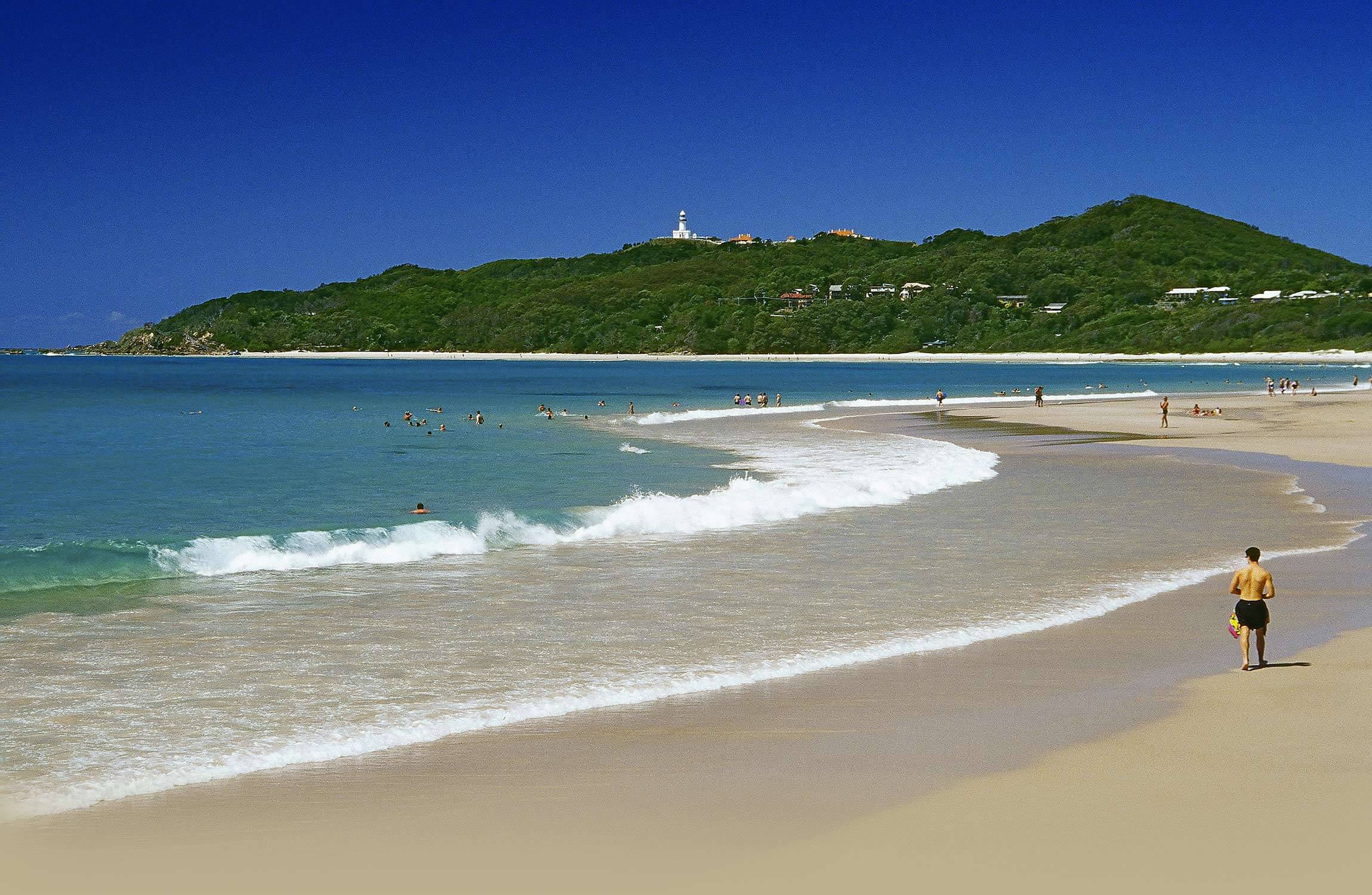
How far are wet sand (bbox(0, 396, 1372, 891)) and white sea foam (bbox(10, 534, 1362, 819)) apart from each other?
200 millimetres

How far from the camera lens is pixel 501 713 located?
992 cm

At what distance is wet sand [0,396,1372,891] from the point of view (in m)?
6.80

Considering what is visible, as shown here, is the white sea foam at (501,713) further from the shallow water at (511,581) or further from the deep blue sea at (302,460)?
the deep blue sea at (302,460)

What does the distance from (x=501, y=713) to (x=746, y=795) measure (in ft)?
8.85

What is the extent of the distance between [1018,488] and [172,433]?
1596 inches

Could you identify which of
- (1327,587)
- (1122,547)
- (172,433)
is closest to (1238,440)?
(1122,547)

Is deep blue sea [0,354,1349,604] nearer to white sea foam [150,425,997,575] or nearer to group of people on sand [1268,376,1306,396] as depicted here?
white sea foam [150,425,997,575]

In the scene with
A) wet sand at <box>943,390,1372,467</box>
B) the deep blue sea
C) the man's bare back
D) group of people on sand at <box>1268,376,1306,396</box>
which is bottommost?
the deep blue sea

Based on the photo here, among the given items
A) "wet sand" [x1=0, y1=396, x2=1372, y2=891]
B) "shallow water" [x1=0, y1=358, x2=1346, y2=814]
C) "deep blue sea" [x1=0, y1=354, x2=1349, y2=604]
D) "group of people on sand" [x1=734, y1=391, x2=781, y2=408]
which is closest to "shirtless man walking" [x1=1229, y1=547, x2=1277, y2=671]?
"wet sand" [x1=0, y1=396, x2=1372, y2=891]

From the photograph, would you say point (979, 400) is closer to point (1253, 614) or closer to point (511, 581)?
point (511, 581)

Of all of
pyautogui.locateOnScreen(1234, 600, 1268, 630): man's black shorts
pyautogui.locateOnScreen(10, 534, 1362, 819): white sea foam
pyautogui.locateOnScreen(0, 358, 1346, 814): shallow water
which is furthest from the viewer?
pyautogui.locateOnScreen(1234, 600, 1268, 630): man's black shorts

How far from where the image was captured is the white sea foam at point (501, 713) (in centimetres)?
809

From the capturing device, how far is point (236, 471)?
35.9m

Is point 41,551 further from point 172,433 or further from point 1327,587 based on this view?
point 172,433
